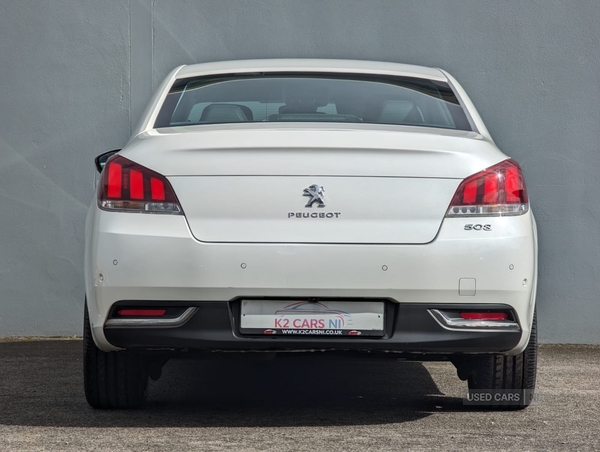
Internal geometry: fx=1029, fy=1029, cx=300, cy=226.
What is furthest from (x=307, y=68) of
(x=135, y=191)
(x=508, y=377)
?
(x=508, y=377)

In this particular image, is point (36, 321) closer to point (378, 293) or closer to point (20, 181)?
point (20, 181)

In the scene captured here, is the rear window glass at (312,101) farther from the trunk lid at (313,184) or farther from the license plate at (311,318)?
the license plate at (311,318)

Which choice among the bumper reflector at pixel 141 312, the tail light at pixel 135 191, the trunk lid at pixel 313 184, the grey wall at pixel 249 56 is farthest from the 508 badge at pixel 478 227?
the grey wall at pixel 249 56

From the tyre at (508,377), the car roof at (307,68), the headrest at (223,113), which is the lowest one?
the tyre at (508,377)

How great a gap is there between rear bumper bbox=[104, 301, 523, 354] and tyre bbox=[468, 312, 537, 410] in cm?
57

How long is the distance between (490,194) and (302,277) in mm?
792

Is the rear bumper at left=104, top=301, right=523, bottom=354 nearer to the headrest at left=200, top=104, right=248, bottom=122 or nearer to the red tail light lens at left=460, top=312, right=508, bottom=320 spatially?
the red tail light lens at left=460, top=312, right=508, bottom=320

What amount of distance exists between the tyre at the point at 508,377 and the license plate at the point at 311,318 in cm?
84

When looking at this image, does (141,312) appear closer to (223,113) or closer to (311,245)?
(311,245)

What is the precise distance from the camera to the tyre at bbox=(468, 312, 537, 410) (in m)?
4.52

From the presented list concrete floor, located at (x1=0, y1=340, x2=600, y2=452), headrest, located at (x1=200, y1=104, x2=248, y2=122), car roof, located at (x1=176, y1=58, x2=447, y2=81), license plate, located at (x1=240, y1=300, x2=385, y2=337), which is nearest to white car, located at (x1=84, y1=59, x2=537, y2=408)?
license plate, located at (x1=240, y1=300, x2=385, y2=337)

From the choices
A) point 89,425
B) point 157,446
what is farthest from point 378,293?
point 89,425

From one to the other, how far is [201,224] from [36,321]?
160 inches

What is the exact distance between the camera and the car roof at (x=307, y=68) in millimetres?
5020
